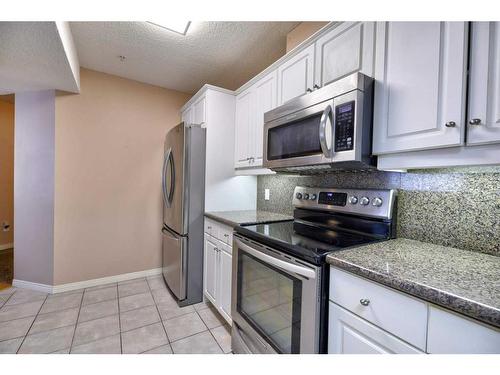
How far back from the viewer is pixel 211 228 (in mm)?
2148

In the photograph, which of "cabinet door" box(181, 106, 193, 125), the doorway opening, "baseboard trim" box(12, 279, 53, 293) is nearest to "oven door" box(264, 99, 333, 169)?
"cabinet door" box(181, 106, 193, 125)

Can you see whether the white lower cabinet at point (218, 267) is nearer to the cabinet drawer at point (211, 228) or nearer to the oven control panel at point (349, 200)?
the cabinet drawer at point (211, 228)

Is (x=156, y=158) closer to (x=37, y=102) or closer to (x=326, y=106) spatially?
(x=37, y=102)

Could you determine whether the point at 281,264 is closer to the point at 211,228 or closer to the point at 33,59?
the point at 211,228

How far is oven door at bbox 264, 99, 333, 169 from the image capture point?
1.24 m

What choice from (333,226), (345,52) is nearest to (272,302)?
(333,226)

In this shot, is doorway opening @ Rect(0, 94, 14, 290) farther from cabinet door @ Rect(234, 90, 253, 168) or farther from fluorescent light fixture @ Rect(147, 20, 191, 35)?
cabinet door @ Rect(234, 90, 253, 168)

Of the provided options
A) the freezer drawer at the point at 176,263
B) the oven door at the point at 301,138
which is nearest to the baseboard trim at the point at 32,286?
the freezer drawer at the point at 176,263

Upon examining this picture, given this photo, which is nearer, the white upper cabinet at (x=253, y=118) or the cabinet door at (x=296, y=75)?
the cabinet door at (x=296, y=75)

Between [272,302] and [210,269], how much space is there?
3.23 ft

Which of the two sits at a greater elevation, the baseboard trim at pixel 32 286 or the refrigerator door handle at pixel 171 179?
the refrigerator door handle at pixel 171 179

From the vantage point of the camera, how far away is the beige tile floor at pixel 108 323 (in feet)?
5.52

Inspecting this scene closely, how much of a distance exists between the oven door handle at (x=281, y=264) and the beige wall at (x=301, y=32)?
1.60 m

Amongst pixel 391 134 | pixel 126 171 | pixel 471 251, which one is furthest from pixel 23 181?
pixel 471 251
